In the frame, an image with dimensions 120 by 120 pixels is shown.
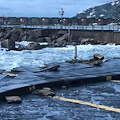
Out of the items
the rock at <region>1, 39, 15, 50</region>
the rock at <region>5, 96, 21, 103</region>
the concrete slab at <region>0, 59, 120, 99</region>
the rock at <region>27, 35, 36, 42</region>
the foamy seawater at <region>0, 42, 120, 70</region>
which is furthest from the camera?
the rock at <region>27, 35, 36, 42</region>

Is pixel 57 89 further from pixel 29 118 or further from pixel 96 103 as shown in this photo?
pixel 29 118

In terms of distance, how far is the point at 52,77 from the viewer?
493 inches

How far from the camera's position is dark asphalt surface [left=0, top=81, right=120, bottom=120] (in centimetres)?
822

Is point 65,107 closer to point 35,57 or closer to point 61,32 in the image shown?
point 35,57

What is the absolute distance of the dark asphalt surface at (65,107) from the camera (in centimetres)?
822

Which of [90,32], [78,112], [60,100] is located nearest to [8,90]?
[60,100]

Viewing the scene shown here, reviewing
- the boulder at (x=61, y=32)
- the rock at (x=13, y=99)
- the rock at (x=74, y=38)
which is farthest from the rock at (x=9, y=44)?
the rock at (x=13, y=99)

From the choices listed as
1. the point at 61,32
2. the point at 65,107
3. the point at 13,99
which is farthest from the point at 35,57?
the point at 61,32

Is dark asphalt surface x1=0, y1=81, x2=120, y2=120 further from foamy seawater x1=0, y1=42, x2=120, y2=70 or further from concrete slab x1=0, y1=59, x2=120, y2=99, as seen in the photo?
foamy seawater x1=0, y1=42, x2=120, y2=70

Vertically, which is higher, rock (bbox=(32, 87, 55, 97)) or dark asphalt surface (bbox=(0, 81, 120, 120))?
rock (bbox=(32, 87, 55, 97))

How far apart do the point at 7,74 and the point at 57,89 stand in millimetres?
3885

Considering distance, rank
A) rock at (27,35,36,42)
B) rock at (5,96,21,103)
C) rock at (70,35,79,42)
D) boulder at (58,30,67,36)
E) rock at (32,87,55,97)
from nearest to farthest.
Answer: rock at (5,96,21,103) < rock at (32,87,55,97) < rock at (70,35,79,42) < rock at (27,35,36,42) < boulder at (58,30,67,36)

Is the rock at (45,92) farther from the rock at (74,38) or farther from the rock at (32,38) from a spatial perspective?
the rock at (32,38)

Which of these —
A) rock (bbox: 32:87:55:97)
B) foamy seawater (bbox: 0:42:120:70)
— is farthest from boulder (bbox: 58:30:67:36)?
rock (bbox: 32:87:55:97)
